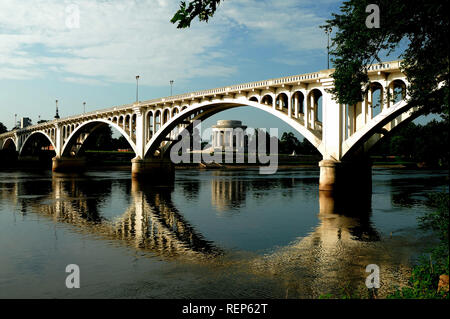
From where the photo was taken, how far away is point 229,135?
443ft

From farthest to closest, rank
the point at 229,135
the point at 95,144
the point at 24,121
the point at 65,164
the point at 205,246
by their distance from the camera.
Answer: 1. the point at 24,121
2. the point at 229,135
3. the point at 95,144
4. the point at 65,164
5. the point at 205,246

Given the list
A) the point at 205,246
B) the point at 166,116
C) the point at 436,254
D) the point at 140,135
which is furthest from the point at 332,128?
the point at 140,135

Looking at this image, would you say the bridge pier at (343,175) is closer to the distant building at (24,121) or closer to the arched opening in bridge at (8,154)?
the arched opening in bridge at (8,154)

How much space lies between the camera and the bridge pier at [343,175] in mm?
30547

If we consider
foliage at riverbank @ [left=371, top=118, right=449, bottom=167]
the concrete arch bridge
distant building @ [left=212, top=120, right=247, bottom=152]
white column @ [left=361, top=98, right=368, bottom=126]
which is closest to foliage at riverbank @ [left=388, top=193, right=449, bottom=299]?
foliage at riverbank @ [left=371, top=118, right=449, bottom=167]

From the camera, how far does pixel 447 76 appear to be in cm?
873

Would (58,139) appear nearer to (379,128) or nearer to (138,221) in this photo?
(138,221)

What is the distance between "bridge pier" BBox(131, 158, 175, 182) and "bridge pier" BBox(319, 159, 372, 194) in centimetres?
2629

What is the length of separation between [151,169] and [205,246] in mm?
38856

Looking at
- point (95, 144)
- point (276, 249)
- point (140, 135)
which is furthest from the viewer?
point (95, 144)

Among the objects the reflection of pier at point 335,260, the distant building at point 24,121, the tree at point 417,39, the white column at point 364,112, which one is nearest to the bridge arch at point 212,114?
the white column at point 364,112
